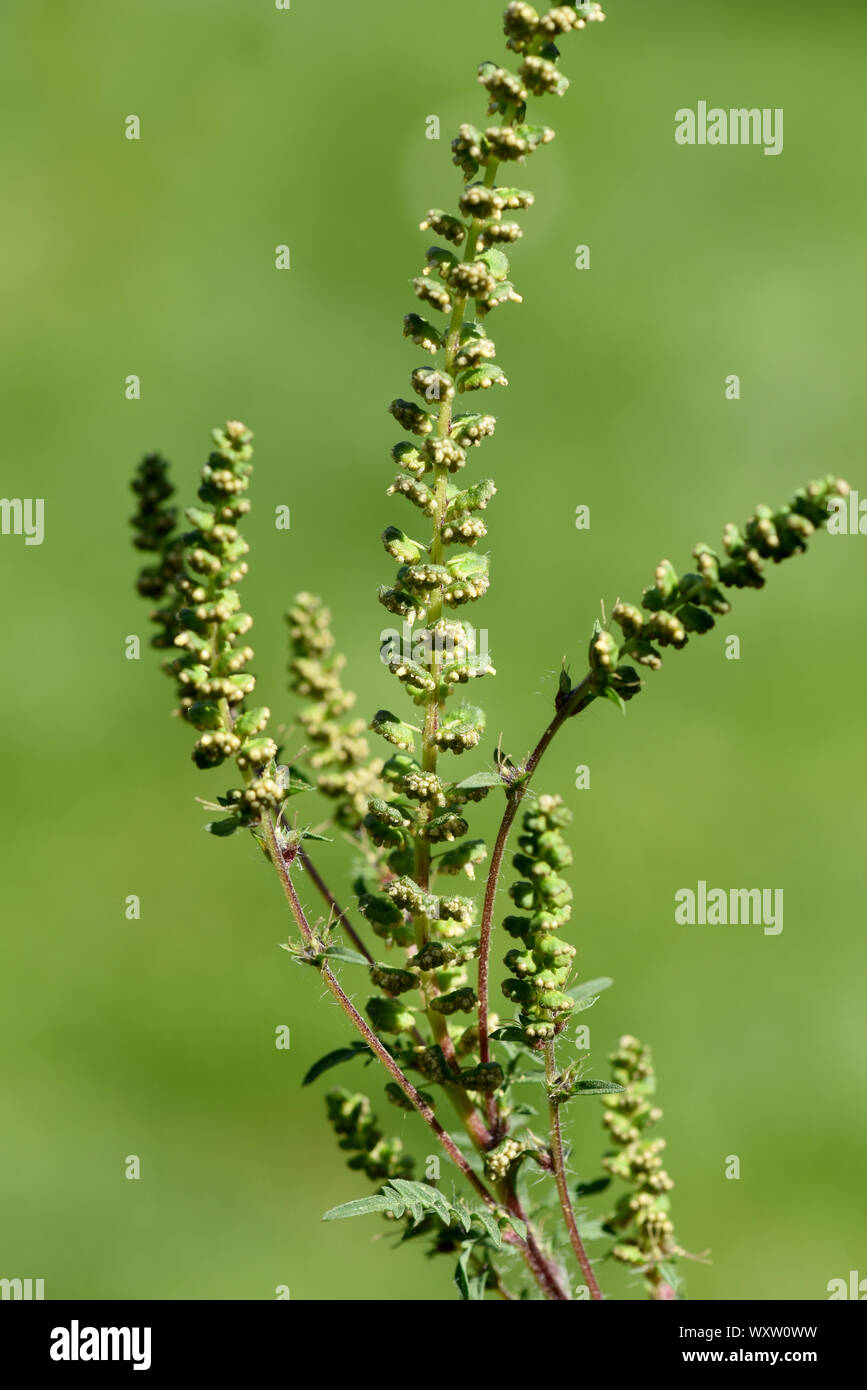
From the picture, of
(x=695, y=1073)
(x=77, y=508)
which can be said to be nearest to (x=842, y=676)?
(x=695, y=1073)

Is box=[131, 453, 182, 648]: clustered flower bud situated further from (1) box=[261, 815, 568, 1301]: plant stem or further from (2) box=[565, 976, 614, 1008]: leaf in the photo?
(2) box=[565, 976, 614, 1008]: leaf

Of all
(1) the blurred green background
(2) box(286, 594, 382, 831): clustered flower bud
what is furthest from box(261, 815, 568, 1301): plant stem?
(1) the blurred green background

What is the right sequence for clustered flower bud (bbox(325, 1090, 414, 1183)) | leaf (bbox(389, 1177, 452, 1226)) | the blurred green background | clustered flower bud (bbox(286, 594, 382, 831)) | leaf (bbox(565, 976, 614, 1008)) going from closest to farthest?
leaf (bbox(389, 1177, 452, 1226)) → leaf (bbox(565, 976, 614, 1008)) → clustered flower bud (bbox(325, 1090, 414, 1183)) → clustered flower bud (bbox(286, 594, 382, 831)) → the blurred green background

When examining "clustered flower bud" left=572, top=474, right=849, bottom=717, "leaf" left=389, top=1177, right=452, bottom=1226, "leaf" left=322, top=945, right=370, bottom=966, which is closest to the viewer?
"clustered flower bud" left=572, top=474, right=849, bottom=717

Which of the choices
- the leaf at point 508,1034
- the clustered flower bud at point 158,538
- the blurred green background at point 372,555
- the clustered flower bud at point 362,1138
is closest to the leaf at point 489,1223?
the leaf at point 508,1034

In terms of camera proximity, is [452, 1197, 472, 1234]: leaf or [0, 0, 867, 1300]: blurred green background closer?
[452, 1197, 472, 1234]: leaf

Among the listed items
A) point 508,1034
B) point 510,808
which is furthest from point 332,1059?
point 510,808
